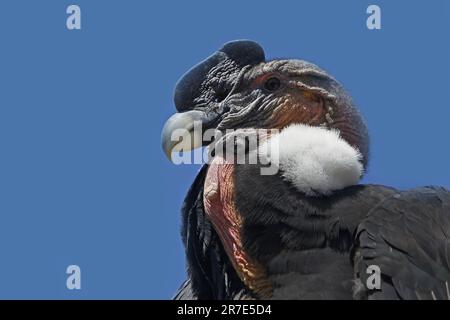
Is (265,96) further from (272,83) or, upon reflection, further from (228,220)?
→ (228,220)

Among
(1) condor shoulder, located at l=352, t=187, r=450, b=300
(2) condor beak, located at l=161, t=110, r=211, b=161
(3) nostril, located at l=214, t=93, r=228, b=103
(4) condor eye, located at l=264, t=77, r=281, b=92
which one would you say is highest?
(4) condor eye, located at l=264, t=77, r=281, b=92

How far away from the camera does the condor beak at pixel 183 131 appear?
1234 centimetres

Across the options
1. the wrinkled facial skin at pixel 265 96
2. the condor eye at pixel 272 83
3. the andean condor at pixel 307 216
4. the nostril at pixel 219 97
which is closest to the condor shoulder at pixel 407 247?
the andean condor at pixel 307 216

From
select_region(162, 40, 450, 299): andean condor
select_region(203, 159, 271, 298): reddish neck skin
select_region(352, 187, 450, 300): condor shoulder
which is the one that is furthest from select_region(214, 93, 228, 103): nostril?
select_region(352, 187, 450, 300): condor shoulder

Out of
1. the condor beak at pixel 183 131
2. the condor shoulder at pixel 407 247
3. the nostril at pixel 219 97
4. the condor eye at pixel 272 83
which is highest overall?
the condor eye at pixel 272 83

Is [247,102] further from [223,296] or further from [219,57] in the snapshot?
[223,296]

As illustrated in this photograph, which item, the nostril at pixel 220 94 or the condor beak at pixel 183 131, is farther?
the nostril at pixel 220 94

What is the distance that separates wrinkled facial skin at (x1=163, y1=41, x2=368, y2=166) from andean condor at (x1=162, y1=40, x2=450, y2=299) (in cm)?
1

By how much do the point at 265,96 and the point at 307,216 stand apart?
5.00 ft

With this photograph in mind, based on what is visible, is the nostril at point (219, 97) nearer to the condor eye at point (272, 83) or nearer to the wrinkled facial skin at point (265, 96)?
the wrinkled facial skin at point (265, 96)

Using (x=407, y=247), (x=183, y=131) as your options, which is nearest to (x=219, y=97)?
(x=183, y=131)

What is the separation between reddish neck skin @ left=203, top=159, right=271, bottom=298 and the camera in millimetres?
11797

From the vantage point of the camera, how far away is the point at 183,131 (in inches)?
490

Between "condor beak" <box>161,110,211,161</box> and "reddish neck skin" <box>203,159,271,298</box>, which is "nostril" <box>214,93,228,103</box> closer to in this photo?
"condor beak" <box>161,110,211,161</box>
